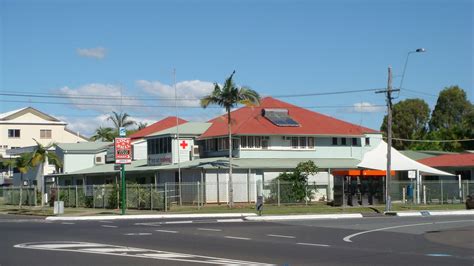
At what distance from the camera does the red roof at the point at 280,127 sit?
178ft

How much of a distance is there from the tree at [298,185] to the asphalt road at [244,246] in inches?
832

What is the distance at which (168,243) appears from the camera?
66.3 feet

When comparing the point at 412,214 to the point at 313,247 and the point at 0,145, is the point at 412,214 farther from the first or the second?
the point at 0,145

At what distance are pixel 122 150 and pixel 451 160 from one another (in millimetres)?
35185

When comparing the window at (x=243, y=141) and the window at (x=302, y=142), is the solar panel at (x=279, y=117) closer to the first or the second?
the window at (x=302, y=142)

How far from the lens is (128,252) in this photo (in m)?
17.2

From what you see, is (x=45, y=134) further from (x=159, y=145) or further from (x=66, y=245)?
(x=66, y=245)

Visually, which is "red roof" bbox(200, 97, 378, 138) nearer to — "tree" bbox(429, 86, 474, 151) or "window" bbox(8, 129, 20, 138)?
"tree" bbox(429, 86, 474, 151)

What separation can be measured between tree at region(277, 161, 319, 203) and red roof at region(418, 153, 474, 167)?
58.0 feet

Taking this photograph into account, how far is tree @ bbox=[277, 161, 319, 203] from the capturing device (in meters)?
48.6

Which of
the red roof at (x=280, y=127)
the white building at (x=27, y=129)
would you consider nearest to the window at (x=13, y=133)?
the white building at (x=27, y=129)

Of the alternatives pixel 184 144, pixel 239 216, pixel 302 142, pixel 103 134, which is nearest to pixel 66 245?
pixel 239 216

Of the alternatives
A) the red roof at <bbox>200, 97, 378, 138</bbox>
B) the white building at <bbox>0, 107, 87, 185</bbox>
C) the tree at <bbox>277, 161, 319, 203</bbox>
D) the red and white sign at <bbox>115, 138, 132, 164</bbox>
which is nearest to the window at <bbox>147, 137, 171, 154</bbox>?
the red roof at <bbox>200, 97, 378, 138</bbox>

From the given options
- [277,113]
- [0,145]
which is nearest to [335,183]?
[277,113]
